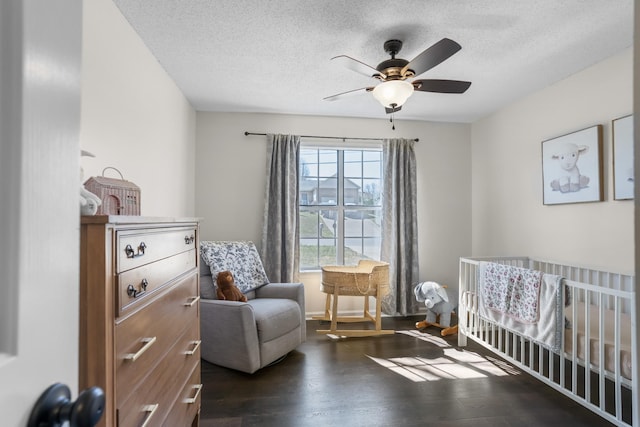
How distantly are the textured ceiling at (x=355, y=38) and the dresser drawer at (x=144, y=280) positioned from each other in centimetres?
149

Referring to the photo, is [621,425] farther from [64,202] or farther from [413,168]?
[413,168]

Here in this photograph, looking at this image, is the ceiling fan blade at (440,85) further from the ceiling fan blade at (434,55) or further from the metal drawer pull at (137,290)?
the metal drawer pull at (137,290)

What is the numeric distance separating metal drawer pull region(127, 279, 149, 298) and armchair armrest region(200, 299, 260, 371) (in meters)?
1.35

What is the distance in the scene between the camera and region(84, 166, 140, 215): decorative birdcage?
1.22m

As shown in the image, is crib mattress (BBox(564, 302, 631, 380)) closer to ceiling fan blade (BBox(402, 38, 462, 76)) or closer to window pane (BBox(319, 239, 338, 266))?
ceiling fan blade (BBox(402, 38, 462, 76))

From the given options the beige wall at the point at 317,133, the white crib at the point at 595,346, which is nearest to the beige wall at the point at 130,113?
the beige wall at the point at 317,133

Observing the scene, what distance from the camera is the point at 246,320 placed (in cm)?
231

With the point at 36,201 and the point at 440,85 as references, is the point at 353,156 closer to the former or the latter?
the point at 440,85

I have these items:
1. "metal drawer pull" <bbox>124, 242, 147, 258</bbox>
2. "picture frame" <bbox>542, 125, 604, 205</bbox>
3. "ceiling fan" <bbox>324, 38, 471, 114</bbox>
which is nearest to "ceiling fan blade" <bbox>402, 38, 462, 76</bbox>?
"ceiling fan" <bbox>324, 38, 471, 114</bbox>

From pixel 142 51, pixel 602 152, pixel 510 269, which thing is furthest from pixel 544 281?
pixel 142 51

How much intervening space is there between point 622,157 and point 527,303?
1.29 m

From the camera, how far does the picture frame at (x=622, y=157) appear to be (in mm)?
2258

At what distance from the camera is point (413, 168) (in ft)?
12.6

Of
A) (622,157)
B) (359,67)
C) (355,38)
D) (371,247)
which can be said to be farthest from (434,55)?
(371,247)
